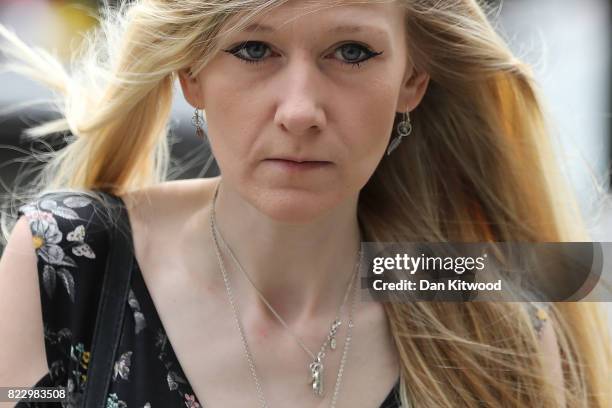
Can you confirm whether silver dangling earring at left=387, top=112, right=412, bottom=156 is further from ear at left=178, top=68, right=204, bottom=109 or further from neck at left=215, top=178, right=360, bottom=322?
ear at left=178, top=68, right=204, bottom=109

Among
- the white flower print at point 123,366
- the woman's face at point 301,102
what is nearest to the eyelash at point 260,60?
the woman's face at point 301,102

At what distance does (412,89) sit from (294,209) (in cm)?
46

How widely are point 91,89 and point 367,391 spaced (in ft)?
3.15

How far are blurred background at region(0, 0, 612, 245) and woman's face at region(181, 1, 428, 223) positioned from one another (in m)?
0.58

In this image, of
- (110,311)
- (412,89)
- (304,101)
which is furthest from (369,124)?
(110,311)

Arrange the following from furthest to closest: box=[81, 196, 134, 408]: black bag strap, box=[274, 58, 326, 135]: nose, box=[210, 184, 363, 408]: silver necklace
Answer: box=[210, 184, 363, 408]: silver necklace, box=[81, 196, 134, 408]: black bag strap, box=[274, 58, 326, 135]: nose

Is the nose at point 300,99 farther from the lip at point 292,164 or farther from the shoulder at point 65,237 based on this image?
the shoulder at point 65,237

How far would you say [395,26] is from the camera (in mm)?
2002

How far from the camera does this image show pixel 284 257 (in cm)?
217

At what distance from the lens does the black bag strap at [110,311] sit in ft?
6.38

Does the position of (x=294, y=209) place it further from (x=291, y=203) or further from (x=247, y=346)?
(x=247, y=346)

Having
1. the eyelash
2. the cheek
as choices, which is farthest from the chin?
the eyelash

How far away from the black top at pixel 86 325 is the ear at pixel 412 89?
0.62 m

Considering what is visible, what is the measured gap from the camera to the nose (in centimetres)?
182
